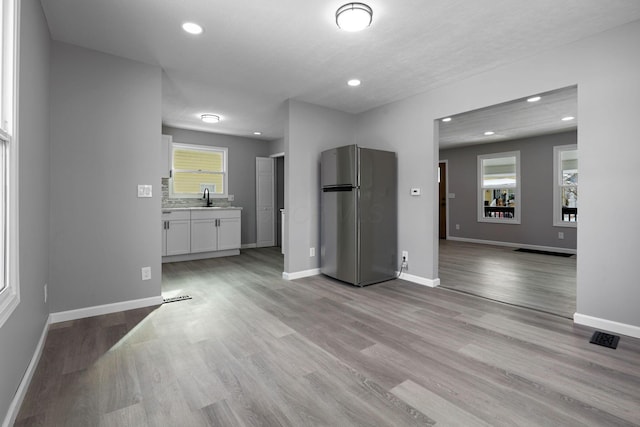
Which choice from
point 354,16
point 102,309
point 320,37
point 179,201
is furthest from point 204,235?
point 354,16

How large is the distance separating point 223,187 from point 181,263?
194 cm

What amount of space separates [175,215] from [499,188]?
703 centimetres

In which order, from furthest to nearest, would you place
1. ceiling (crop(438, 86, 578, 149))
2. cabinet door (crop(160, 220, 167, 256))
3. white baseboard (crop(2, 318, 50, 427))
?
cabinet door (crop(160, 220, 167, 256)) → ceiling (crop(438, 86, 578, 149)) → white baseboard (crop(2, 318, 50, 427))

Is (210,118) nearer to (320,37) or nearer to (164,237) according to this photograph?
(164,237)

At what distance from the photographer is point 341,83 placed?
360 cm

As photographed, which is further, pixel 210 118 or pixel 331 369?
pixel 210 118

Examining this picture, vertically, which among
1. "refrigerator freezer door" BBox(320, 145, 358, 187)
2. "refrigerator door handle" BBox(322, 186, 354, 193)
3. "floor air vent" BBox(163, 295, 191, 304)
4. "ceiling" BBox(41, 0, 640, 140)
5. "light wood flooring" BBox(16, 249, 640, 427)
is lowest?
"light wood flooring" BBox(16, 249, 640, 427)

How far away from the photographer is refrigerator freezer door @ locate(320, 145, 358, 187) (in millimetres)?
3781

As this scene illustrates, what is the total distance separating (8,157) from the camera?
1.50 metres

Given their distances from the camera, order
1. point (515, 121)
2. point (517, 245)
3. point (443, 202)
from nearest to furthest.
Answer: point (515, 121) < point (517, 245) < point (443, 202)

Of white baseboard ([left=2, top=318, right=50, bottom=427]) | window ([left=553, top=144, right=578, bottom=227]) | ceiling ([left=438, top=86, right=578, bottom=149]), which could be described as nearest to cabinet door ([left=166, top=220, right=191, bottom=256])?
white baseboard ([left=2, top=318, right=50, bottom=427])

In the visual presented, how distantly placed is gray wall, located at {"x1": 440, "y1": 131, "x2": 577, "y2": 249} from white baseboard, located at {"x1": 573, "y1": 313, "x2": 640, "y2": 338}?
14.6 feet

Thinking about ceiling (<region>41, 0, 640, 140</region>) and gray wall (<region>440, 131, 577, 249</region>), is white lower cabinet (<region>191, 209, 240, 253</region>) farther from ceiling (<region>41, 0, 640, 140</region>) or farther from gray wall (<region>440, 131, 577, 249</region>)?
gray wall (<region>440, 131, 577, 249</region>)

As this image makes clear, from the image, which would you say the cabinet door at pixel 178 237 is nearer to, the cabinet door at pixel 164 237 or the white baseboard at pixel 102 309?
the cabinet door at pixel 164 237
